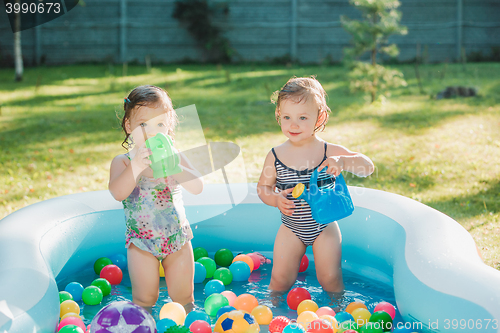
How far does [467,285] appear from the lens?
1.59 m

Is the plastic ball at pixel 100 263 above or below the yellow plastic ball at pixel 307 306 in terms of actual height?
below

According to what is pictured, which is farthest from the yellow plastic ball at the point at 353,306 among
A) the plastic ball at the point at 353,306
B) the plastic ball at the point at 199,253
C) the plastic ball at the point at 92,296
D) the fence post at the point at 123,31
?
the fence post at the point at 123,31

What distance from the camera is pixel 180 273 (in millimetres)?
2129

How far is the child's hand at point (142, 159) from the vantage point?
1906 mm

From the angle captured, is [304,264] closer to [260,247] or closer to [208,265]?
[260,247]


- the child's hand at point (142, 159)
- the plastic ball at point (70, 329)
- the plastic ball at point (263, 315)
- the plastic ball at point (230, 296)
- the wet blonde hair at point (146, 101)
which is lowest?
the plastic ball at point (230, 296)

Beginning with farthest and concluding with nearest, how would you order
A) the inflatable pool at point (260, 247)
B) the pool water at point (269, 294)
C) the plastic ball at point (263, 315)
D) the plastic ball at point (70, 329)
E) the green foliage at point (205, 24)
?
the green foliage at point (205, 24), the pool water at point (269, 294), the plastic ball at point (263, 315), the plastic ball at point (70, 329), the inflatable pool at point (260, 247)

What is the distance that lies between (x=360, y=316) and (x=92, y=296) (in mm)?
1247

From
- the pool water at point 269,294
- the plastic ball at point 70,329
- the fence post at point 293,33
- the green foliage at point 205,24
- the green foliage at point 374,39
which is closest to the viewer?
the plastic ball at point 70,329

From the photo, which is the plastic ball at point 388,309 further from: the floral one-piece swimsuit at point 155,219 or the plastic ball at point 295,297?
the floral one-piece swimsuit at point 155,219

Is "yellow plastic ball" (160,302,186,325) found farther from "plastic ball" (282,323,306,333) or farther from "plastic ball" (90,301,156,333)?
"plastic ball" (282,323,306,333)

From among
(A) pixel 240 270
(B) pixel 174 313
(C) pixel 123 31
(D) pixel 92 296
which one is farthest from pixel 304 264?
(C) pixel 123 31

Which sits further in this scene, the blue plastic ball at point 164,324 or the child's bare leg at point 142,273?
the child's bare leg at point 142,273

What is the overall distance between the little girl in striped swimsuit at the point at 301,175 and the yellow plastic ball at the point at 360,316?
28cm
